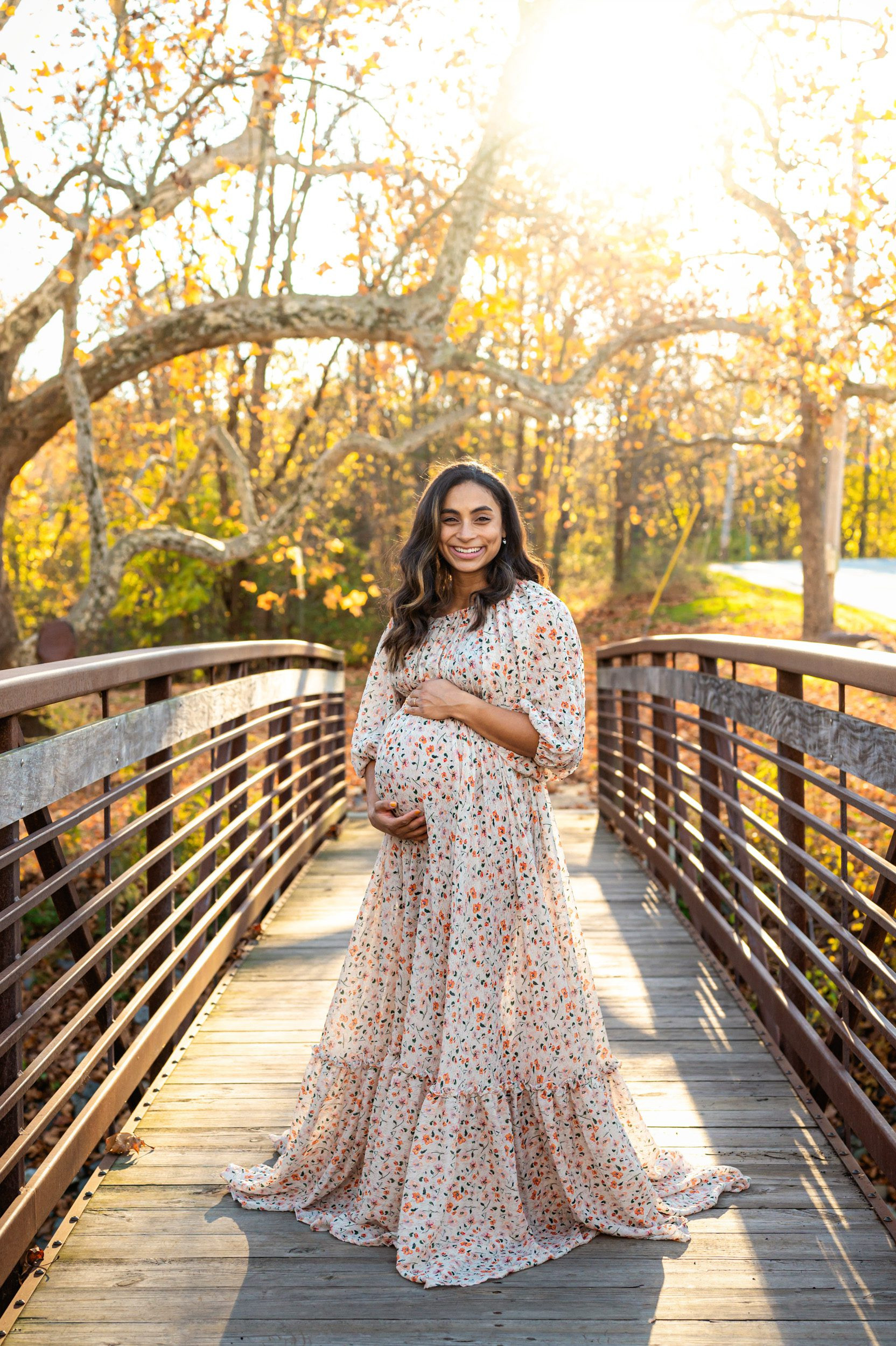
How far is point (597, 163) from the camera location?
11.4 meters

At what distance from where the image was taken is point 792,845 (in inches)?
147

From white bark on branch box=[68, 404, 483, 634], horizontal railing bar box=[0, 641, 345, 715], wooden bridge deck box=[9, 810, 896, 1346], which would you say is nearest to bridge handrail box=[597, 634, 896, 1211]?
wooden bridge deck box=[9, 810, 896, 1346]

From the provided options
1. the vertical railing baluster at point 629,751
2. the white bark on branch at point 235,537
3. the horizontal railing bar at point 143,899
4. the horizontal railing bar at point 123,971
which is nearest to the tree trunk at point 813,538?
the white bark on branch at point 235,537

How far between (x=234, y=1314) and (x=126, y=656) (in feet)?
5.44

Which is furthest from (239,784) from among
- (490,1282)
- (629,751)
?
(629,751)

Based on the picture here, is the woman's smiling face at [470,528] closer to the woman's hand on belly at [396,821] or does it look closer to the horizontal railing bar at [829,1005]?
the woman's hand on belly at [396,821]

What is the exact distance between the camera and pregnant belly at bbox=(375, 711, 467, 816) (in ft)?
9.70

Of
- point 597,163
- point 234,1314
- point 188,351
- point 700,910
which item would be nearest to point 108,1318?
point 234,1314

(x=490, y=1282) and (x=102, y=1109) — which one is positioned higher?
(x=102, y=1109)

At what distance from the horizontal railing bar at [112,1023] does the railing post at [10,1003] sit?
0.10 ft

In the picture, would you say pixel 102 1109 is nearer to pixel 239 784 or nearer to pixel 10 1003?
pixel 10 1003

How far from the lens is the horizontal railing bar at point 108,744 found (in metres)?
2.51

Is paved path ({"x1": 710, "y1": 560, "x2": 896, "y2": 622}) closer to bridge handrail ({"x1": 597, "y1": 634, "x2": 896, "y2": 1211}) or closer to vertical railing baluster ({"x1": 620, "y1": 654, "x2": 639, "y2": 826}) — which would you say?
vertical railing baluster ({"x1": 620, "y1": 654, "x2": 639, "y2": 826})

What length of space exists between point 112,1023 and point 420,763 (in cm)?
116
